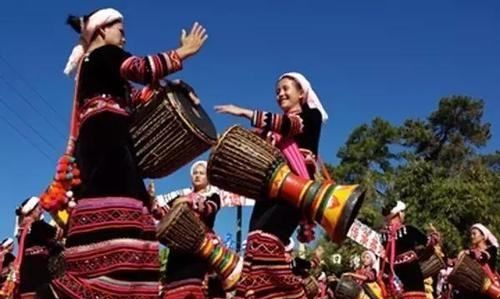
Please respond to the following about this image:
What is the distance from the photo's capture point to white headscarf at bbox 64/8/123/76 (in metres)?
4.16

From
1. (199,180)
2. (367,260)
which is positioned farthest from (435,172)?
(199,180)

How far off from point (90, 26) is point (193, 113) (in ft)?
2.15

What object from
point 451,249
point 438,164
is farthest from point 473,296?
point 438,164

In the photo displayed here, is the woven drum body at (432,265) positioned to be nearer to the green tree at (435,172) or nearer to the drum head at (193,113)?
the drum head at (193,113)

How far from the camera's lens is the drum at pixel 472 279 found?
7.29m

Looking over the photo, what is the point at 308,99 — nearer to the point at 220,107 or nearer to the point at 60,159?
the point at 220,107

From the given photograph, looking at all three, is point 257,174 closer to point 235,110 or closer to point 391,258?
point 235,110

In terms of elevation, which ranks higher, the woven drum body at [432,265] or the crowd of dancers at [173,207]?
the woven drum body at [432,265]

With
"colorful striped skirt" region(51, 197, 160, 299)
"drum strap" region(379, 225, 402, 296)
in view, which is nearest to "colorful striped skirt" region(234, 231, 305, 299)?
"colorful striped skirt" region(51, 197, 160, 299)

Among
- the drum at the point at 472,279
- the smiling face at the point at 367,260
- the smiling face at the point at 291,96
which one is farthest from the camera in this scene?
the smiling face at the point at 367,260

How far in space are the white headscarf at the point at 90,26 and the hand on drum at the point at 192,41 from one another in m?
0.38

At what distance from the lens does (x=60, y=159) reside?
3893mm

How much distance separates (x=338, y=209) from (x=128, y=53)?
4.52 ft

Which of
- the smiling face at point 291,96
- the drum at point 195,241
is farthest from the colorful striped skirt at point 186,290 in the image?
the smiling face at point 291,96
